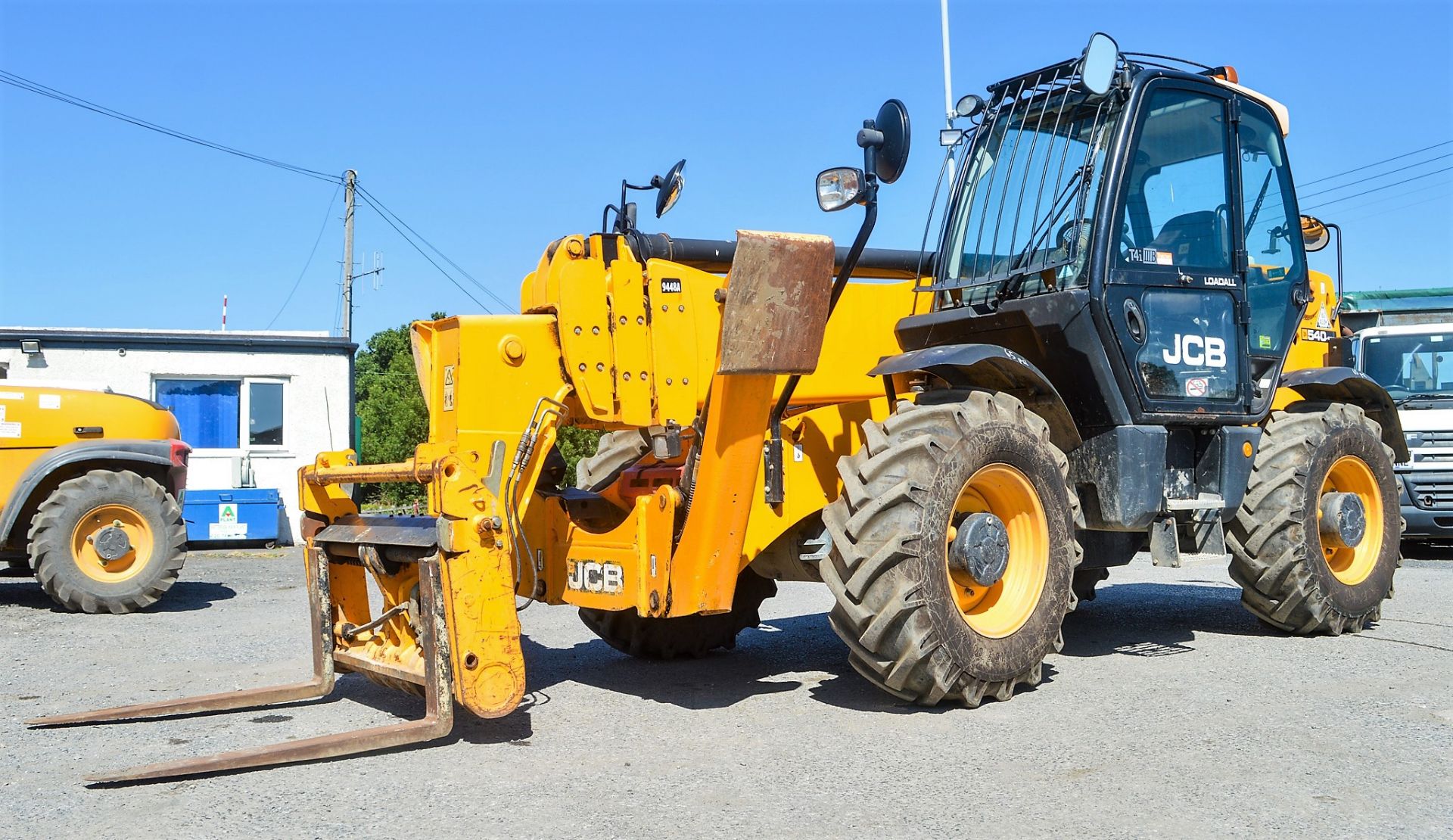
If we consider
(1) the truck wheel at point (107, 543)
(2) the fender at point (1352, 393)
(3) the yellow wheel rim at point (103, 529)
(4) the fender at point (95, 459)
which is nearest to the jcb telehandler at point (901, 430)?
(2) the fender at point (1352, 393)

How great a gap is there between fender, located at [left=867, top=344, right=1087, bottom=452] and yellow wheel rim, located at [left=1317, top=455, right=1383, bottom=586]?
8.18 ft

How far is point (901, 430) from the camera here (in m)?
5.79

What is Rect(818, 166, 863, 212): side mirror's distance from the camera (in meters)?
5.48

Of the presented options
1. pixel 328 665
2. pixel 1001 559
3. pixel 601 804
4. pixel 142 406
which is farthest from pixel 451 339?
pixel 142 406

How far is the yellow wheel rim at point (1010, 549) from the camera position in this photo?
604 centimetres

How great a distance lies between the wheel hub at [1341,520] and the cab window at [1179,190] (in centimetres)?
171

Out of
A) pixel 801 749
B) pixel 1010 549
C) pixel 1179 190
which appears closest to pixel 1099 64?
pixel 1179 190

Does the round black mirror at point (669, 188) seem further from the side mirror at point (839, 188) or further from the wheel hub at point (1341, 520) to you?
the wheel hub at point (1341, 520)

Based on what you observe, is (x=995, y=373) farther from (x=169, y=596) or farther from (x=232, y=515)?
(x=232, y=515)

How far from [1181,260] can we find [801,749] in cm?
381

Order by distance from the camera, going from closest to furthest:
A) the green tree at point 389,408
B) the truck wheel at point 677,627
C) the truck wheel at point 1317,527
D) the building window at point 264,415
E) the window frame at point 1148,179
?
the window frame at point 1148,179 → the truck wheel at point 677,627 → the truck wheel at point 1317,527 → the building window at point 264,415 → the green tree at point 389,408

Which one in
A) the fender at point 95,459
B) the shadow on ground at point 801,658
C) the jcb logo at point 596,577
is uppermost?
the fender at point 95,459

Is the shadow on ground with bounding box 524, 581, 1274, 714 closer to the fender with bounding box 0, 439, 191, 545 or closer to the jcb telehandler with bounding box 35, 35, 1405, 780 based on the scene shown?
the jcb telehandler with bounding box 35, 35, 1405, 780

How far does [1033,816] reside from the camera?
4.10 metres
